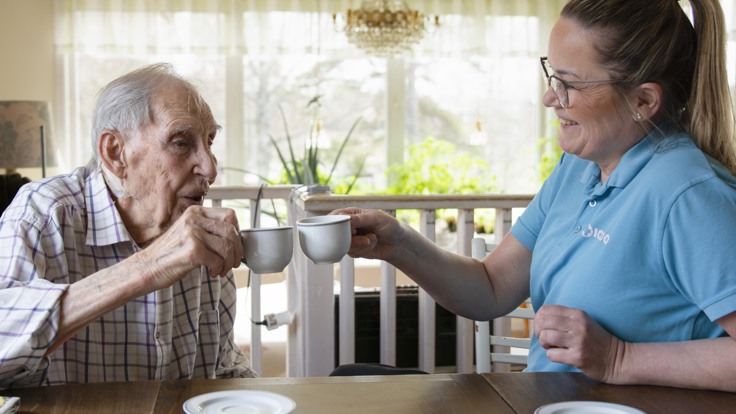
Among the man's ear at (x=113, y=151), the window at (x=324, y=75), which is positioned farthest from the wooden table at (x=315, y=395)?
the window at (x=324, y=75)

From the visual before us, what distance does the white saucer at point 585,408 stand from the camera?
113 cm

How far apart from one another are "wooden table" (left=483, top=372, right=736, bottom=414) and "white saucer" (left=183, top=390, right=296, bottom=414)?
1.05 feet

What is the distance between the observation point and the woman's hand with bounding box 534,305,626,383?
1.28 metres

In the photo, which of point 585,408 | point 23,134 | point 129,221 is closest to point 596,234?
point 585,408

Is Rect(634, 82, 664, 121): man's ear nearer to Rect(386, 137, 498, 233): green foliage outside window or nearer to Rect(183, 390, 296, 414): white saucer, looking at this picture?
Rect(183, 390, 296, 414): white saucer

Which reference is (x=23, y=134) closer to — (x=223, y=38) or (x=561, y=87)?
(x=223, y=38)

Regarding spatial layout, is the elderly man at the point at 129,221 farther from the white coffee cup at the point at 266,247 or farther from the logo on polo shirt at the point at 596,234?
the logo on polo shirt at the point at 596,234

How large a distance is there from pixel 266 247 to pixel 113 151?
0.43 m

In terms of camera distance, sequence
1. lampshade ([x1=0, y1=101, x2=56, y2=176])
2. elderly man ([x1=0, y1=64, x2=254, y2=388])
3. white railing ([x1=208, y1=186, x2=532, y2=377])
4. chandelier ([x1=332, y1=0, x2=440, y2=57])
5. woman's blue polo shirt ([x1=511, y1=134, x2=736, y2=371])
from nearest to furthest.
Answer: woman's blue polo shirt ([x1=511, y1=134, x2=736, y2=371]) → elderly man ([x1=0, y1=64, x2=254, y2=388]) → white railing ([x1=208, y1=186, x2=532, y2=377]) → lampshade ([x1=0, y1=101, x2=56, y2=176]) → chandelier ([x1=332, y1=0, x2=440, y2=57])

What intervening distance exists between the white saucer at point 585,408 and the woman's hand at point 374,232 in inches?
24.9

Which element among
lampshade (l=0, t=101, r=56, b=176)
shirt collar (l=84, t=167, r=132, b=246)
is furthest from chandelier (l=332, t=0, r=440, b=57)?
shirt collar (l=84, t=167, r=132, b=246)

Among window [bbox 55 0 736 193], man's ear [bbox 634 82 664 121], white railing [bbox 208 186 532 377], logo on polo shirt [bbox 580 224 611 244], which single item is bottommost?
white railing [bbox 208 186 532 377]

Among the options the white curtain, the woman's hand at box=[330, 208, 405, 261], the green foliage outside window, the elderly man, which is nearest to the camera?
the elderly man

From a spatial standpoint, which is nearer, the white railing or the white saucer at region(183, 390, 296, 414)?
the white saucer at region(183, 390, 296, 414)
